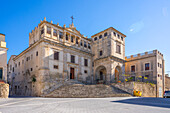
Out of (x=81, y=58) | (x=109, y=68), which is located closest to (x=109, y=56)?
(x=109, y=68)

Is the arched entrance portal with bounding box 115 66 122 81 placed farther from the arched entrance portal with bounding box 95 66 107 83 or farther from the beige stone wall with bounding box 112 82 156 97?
the beige stone wall with bounding box 112 82 156 97

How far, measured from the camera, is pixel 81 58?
31.0 metres

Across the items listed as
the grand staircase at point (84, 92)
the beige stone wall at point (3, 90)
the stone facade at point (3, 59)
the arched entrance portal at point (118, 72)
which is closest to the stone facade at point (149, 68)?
the arched entrance portal at point (118, 72)

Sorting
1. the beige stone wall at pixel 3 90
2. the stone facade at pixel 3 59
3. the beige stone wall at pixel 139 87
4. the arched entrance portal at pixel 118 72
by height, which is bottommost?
the beige stone wall at pixel 139 87

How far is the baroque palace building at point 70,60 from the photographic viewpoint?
24.2 metres

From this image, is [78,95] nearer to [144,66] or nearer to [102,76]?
[102,76]

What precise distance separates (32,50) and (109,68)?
17247mm

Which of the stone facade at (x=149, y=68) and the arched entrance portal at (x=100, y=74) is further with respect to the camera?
the arched entrance portal at (x=100, y=74)

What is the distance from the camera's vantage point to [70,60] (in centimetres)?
2836

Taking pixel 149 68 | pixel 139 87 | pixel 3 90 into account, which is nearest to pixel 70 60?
pixel 3 90

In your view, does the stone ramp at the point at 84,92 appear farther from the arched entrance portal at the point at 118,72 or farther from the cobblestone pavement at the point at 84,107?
the arched entrance portal at the point at 118,72

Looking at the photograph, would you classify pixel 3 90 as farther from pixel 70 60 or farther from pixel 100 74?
pixel 100 74

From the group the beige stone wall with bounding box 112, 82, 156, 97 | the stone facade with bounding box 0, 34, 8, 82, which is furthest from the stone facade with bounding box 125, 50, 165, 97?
the stone facade with bounding box 0, 34, 8, 82

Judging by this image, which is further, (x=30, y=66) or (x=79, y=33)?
(x=79, y=33)
